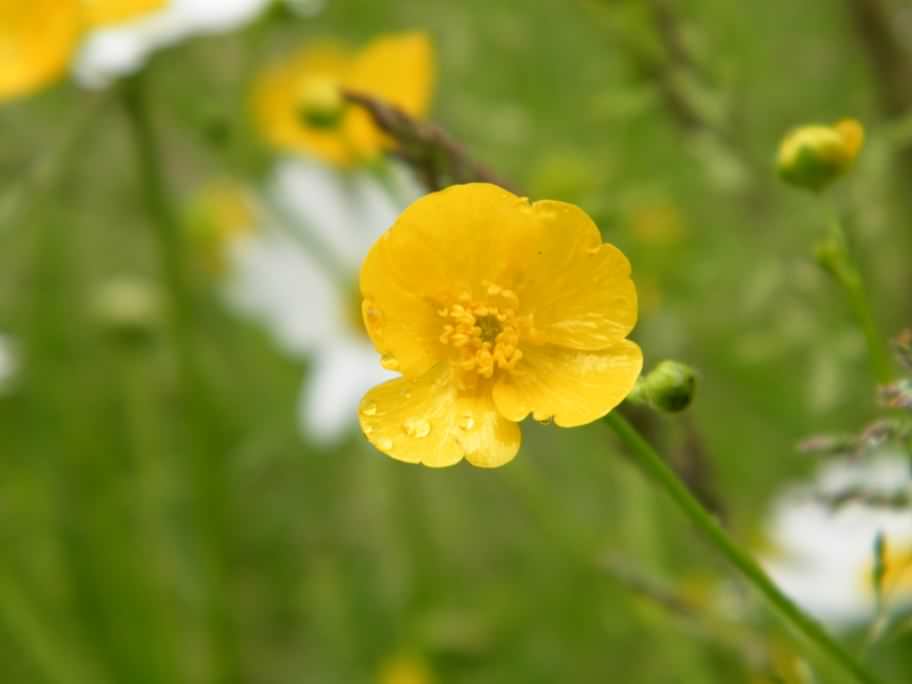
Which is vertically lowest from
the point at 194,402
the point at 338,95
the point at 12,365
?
the point at 338,95

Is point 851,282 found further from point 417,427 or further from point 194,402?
point 194,402

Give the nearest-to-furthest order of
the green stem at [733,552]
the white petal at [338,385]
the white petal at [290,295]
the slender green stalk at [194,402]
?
the green stem at [733,552] < the slender green stalk at [194,402] < the white petal at [338,385] < the white petal at [290,295]

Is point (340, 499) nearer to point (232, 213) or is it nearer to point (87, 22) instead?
point (232, 213)

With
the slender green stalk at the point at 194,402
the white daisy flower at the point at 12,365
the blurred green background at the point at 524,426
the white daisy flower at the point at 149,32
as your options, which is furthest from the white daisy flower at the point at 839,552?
the white daisy flower at the point at 12,365

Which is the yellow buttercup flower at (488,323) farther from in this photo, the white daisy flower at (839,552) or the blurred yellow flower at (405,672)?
the blurred yellow flower at (405,672)

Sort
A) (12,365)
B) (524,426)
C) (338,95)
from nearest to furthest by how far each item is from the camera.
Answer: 1. (338,95)
2. (12,365)
3. (524,426)

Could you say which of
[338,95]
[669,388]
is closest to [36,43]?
[338,95]
